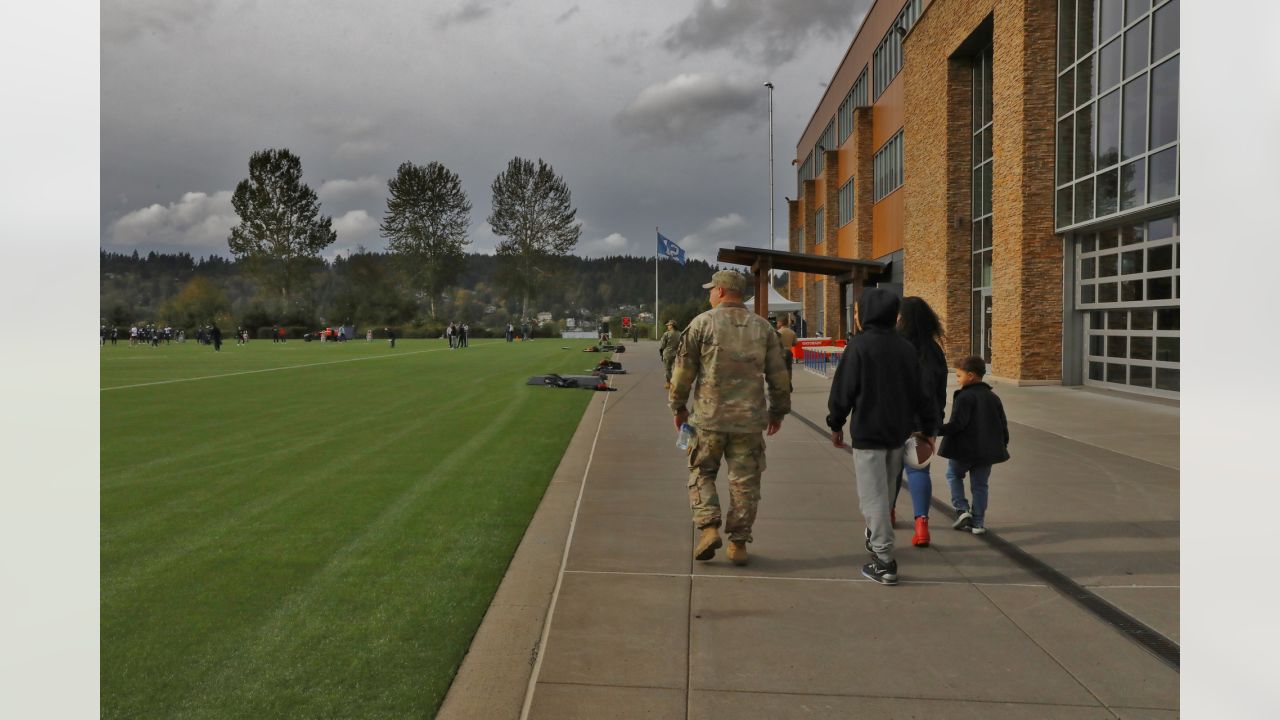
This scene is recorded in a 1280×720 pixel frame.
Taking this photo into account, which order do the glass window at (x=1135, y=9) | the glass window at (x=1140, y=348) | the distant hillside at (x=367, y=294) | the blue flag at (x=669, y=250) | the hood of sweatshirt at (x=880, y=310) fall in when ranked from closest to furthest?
the hood of sweatshirt at (x=880, y=310) < the glass window at (x=1135, y=9) < the glass window at (x=1140, y=348) < the blue flag at (x=669, y=250) < the distant hillside at (x=367, y=294)

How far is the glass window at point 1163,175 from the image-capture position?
14344mm

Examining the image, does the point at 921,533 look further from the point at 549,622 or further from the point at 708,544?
the point at 549,622

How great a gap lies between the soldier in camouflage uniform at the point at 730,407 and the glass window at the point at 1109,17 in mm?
14934

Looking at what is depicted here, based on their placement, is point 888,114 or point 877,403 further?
point 888,114

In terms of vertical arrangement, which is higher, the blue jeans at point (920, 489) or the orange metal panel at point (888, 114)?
the orange metal panel at point (888, 114)

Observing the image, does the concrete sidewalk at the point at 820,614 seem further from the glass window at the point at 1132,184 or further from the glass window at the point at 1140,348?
the glass window at the point at 1132,184

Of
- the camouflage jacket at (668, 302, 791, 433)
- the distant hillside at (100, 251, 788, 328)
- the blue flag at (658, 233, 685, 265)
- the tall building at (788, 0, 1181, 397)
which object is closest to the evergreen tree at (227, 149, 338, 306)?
the distant hillside at (100, 251, 788, 328)

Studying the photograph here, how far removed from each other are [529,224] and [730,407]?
281ft

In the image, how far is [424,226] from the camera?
3531 inches

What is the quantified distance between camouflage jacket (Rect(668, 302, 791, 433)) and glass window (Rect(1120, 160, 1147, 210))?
13.3 meters

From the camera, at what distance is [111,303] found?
3012 inches

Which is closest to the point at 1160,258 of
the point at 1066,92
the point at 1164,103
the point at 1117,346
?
the point at 1117,346

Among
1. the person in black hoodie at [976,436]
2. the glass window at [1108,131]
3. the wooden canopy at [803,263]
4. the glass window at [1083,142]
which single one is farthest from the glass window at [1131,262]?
the person in black hoodie at [976,436]
